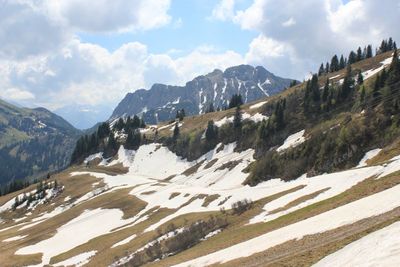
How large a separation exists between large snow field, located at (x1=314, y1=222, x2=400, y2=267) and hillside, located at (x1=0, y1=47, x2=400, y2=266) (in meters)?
0.10

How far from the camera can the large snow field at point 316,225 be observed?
29359 millimetres

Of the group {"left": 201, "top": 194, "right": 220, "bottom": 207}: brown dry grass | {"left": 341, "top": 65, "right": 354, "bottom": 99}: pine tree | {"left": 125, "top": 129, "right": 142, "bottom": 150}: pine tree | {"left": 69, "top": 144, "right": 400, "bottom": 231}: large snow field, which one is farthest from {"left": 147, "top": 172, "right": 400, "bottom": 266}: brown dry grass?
{"left": 125, "top": 129, "right": 142, "bottom": 150}: pine tree

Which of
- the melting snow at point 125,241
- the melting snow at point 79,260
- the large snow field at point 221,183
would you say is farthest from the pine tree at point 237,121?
the melting snow at point 79,260

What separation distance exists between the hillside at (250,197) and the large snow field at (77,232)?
362 mm

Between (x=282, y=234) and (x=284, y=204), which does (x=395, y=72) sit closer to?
(x=284, y=204)

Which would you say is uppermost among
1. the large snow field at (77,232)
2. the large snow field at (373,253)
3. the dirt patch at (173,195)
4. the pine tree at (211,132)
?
the pine tree at (211,132)

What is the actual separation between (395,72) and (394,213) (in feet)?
276

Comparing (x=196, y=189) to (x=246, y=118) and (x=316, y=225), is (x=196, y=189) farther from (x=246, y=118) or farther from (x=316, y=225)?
(x=246, y=118)

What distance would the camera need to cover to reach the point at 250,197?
61844 mm

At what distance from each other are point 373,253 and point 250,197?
44609mm

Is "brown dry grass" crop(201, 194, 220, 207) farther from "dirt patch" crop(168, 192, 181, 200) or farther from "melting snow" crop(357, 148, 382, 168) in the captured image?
"melting snow" crop(357, 148, 382, 168)

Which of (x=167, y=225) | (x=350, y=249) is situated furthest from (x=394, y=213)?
(x=167, y=225)

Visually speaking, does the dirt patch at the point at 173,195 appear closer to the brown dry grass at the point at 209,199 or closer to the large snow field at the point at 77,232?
the large snow field at the point at 77,232

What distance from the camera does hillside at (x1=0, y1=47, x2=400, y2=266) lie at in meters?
29.9
